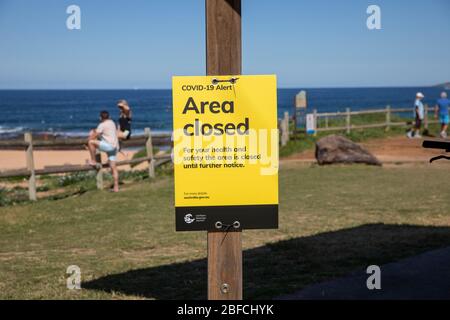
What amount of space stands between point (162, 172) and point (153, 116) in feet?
226

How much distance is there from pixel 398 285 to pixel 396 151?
1758cm

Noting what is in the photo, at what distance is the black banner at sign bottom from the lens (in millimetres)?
4340

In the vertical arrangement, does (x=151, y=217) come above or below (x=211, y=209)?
below

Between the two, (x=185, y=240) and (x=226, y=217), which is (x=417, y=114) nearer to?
(x=185, y=240)

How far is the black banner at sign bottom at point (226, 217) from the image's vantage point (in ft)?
14.2

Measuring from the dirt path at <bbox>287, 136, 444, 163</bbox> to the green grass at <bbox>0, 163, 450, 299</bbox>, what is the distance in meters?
5.68

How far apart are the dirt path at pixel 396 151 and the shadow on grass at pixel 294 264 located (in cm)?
1132

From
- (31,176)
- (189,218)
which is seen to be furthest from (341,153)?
(189,218)

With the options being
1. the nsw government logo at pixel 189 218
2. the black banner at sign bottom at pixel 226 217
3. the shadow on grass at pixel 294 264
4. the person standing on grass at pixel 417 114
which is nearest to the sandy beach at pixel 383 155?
the person standing on grass at pixel 417 114

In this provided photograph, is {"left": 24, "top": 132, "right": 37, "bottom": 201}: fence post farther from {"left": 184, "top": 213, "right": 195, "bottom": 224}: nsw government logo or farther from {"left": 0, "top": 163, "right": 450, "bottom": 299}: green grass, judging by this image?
{"left": 184, "top": 213, "right": 195, "bottom": 224}: nsw government logo

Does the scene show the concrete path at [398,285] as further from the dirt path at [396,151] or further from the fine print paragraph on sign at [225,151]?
the dirt path at [396,151]
